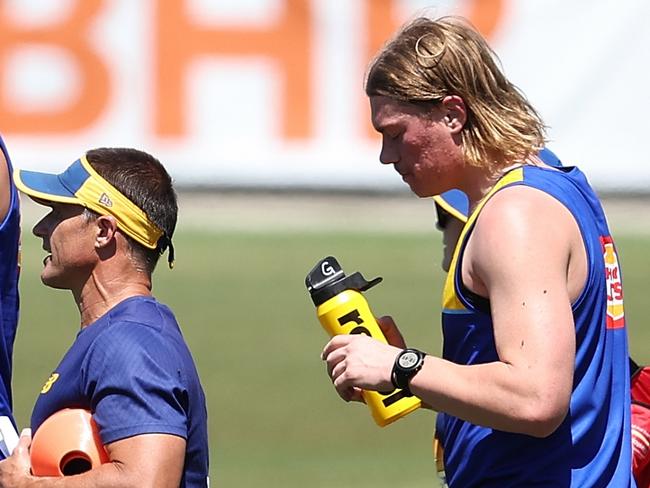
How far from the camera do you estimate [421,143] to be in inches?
140

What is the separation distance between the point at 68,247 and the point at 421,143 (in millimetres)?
1042

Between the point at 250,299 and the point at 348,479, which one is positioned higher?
the point at 348,479

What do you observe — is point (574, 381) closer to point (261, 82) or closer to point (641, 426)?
point (641, 426)

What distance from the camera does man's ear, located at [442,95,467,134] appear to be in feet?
11.6

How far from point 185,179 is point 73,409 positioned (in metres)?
14.4

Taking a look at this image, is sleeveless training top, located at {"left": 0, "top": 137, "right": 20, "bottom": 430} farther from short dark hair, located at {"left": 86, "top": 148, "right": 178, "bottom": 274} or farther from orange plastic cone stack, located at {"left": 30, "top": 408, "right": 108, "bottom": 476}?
orange plastic cone stack, located at {"left": 30, "top": 408, "right": 108, "bottom": 476}

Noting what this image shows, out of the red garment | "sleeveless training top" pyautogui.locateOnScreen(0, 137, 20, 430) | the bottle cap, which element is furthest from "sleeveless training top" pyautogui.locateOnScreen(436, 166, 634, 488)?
"sleeveless training top" pyautogui.locateOnScreen(0, 137, 20, 430)

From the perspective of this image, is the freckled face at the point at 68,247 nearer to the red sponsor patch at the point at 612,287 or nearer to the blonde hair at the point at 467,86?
the blonde hair at the point at 467,86

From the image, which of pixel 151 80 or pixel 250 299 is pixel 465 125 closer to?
pixel 250 299

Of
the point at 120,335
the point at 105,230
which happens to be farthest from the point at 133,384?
the point at 105,230

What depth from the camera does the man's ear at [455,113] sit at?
139 inches

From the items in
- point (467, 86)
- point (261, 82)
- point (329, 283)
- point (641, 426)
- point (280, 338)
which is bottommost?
point (280, 338)

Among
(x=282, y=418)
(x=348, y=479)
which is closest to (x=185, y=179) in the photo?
(x=282, y=418)

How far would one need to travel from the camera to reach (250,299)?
12836 mm
